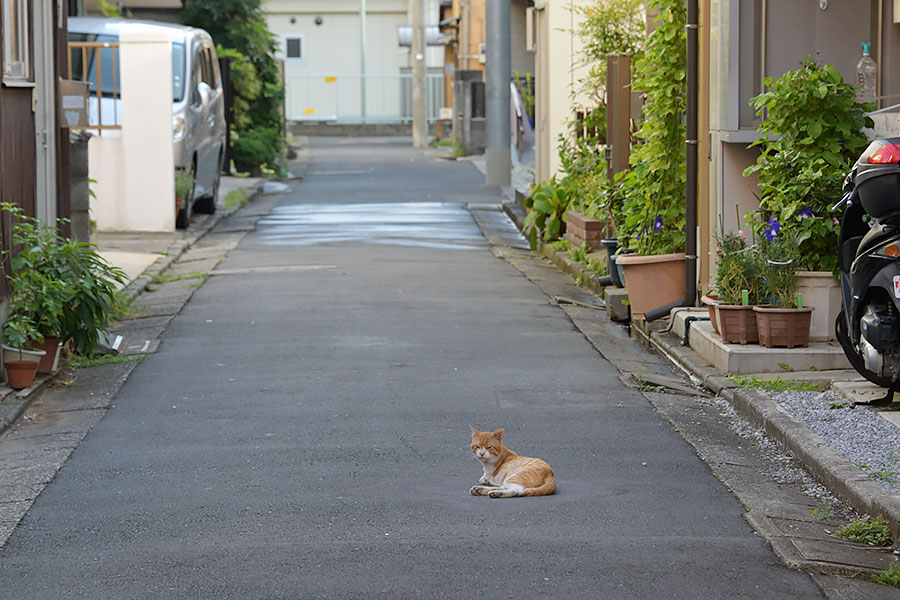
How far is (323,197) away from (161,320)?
13.6m

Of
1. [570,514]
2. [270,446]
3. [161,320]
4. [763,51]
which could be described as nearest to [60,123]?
[161,320]

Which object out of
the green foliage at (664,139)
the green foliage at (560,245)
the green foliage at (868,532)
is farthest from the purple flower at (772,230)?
the green foliage at (560,245)

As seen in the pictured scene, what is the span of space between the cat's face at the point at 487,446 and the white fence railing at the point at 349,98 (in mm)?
46912

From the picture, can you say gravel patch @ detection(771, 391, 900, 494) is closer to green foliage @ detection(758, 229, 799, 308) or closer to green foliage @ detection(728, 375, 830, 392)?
green foliage @ detection(728, 375, 830, 392)

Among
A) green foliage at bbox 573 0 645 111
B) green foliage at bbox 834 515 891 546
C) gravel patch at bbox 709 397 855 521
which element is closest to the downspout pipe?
gravel patch at bbox 709 397 855 521

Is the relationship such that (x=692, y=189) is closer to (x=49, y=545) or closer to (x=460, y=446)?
(x=460, y=446)

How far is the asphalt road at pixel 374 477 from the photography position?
15.6ft

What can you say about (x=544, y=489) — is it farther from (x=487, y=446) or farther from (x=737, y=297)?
(x=737, y=297)

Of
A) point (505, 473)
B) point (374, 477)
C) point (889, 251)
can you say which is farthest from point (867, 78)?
point (374, 477)

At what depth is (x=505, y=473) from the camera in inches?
232

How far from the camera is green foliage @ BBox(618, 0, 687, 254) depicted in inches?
422

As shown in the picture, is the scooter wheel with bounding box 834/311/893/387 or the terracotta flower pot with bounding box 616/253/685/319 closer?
the scooter wheel with bounding box 834/311/893/387

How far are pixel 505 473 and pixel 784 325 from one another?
3.07 meters

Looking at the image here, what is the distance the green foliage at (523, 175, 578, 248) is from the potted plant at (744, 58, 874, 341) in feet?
22.7
